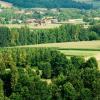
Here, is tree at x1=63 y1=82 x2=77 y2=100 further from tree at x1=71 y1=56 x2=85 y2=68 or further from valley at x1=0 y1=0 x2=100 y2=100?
tree at x1=71 y1=56 x2=85 y2=68

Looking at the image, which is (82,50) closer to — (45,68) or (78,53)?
(78,53)

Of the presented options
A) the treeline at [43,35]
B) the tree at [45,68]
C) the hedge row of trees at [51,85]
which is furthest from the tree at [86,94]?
the treeline at [43,35]

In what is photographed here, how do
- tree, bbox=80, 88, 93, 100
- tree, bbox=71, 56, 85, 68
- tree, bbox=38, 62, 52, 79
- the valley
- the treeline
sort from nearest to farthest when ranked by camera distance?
tree, bbox=80, 88, 93, 100, the valley, tree, bbox=38, 62, 52, 79, tree, bbox=71, 56, 85, 68, the treeline

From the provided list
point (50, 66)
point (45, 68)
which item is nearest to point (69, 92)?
point (45, 68)

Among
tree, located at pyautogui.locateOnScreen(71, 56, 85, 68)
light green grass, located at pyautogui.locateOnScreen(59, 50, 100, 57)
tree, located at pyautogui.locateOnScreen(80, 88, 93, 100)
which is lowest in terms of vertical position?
light green grass, located at pyautogui.locateOnScreen(59, 50, 100, 57)

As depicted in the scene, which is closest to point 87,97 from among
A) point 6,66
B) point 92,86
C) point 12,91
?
point 92,86

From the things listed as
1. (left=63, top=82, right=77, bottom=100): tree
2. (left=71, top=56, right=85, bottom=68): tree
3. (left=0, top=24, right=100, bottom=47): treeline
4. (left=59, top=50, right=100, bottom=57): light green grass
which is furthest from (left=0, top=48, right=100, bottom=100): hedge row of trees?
(left=0, top=24, right=100, bottom=47): treeline

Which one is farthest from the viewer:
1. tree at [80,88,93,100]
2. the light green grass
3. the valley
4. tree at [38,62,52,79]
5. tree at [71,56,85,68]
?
the light green grass

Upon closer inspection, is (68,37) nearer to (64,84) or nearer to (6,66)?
(6,66)
